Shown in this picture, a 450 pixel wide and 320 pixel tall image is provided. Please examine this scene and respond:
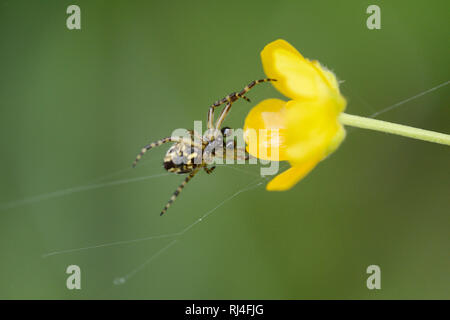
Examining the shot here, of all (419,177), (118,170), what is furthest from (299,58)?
(118,170)

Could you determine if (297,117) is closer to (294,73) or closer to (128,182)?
(294,73)

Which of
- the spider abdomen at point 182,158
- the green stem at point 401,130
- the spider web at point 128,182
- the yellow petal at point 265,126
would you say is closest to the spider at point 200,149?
the spider abdomen at point 182,158

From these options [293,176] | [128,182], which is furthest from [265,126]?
[128,182]

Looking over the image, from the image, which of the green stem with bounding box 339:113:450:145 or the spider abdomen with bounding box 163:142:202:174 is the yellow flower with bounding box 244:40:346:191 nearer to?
the green stem with bounding box 339:113:450:145

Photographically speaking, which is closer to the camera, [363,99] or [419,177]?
[419,177]

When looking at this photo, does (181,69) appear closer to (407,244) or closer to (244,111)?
(244,111)
